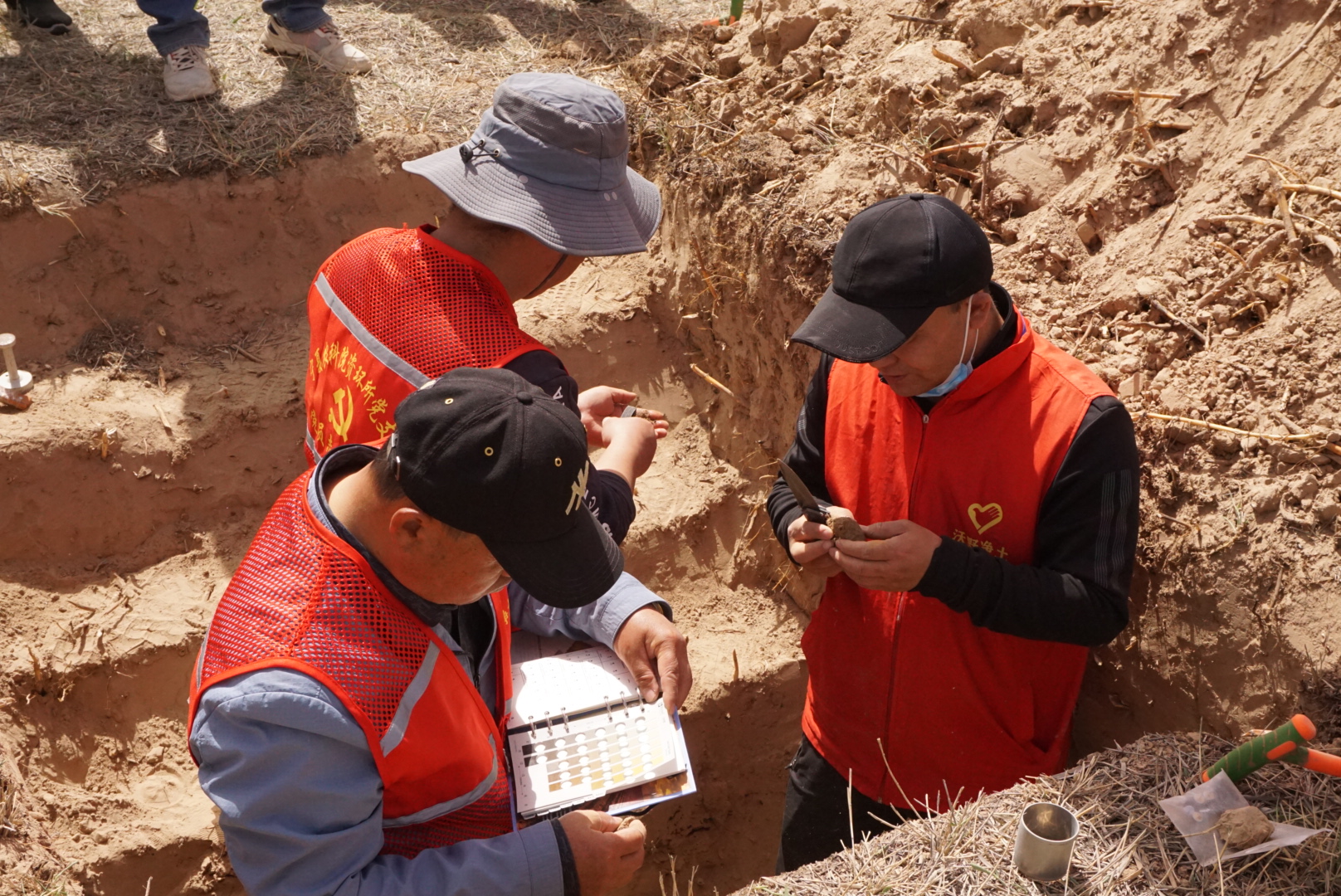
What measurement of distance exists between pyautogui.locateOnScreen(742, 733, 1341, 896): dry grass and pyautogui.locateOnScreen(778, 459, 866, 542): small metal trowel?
0.70m

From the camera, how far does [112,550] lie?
4.91m

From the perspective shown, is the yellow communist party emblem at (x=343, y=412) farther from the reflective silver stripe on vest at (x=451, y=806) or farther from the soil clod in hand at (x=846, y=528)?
the soil clod in hand at (x=846, y=528)

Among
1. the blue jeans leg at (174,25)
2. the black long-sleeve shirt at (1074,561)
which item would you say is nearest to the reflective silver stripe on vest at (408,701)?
the black long-sleeve shirt at (1074,561)

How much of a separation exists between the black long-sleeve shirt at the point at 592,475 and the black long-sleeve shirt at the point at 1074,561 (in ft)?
2.50

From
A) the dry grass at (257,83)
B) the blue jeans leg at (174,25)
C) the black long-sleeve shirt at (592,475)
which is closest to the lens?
the black long-sleeve shirt at (592,475)

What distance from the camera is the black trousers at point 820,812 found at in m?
3.08

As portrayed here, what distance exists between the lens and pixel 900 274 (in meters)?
2.44

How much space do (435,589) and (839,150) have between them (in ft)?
11.4

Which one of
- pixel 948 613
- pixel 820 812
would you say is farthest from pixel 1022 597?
pixel 820 812

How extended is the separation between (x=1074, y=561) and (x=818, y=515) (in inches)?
25.4

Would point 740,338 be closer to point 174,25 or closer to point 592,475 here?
point 592,475

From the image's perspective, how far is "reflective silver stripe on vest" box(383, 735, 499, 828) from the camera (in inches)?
83.0

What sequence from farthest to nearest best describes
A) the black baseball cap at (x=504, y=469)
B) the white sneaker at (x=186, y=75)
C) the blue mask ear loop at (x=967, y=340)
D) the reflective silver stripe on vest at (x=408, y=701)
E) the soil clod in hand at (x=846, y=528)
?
1. the white sneaker at (x=186, y=75)
2. the soil clod in hand at (x=846, y=528)
3. the blue mask ear loop at (x=967, y=340)
4. the reflective silver stripe on vest at (x=408, y=701)
5. the black baseball cap at (x=504, y=469)

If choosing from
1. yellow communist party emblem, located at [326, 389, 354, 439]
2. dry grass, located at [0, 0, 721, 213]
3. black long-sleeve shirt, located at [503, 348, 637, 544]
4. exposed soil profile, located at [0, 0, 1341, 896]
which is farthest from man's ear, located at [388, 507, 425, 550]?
dry grass, located at [0, 0, 721, 213]
